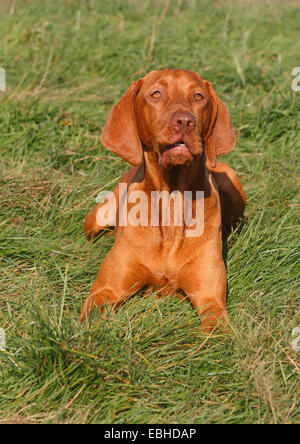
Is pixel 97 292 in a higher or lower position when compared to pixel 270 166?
lower

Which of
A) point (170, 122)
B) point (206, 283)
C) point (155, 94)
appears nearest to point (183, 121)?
point (170, 122)

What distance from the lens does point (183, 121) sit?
318 cm

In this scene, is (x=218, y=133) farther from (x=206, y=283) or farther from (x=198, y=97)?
(x=206, y=283)

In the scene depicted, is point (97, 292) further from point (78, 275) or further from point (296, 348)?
point (296, 348)

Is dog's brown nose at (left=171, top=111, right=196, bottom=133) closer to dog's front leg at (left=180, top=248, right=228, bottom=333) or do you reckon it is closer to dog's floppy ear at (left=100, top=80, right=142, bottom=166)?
dog's floppy ear at (left=100, top=80, right=142, bottom=166)

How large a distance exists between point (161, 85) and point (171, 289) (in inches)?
47.1

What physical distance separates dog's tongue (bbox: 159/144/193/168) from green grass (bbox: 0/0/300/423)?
0.80 metres

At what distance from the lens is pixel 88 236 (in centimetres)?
439

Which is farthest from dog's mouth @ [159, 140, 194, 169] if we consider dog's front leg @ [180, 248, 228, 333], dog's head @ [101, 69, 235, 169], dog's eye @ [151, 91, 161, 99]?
dog's front leg @ [180, 248, 228, 333]

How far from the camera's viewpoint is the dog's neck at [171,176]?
355 cm

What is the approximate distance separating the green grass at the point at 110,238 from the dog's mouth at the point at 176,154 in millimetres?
805
